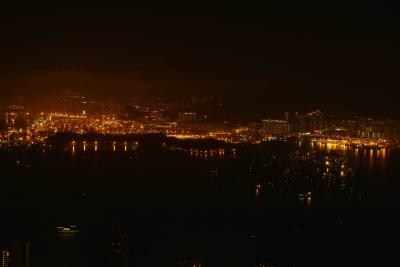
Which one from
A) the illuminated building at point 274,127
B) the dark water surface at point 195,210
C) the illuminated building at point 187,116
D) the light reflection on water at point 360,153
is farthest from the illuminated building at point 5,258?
the illuminated building at point 274,127

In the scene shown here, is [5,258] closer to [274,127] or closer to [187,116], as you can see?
[187,116]

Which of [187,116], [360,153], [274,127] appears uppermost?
[187,116]

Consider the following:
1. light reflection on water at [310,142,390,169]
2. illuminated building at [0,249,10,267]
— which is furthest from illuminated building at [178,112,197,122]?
illuminated building at [0,249,10,267]

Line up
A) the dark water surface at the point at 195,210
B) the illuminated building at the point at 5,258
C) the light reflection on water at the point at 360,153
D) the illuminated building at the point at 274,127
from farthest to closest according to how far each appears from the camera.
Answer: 1. the illuminated building at the point at 274,127
2. the light reflection on water at the point at 360,153
3. the dark water surface at the point at 195,210
4. the illuminated building at the point at 5,258

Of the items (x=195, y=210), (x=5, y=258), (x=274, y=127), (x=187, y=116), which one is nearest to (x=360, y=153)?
(x=274, y=127)

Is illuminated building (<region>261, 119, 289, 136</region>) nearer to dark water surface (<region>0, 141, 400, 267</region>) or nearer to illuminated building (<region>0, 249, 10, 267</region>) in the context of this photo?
dark water surface (<region>0, 141, 400, 267</region>)

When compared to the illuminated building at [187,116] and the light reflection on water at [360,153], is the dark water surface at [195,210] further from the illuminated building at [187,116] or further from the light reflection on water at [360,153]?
the illuminated building at [187,116]

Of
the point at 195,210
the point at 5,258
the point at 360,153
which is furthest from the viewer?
the point at 360,153

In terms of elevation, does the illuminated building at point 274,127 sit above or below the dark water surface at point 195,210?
above

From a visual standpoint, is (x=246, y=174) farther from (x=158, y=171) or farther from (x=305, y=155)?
(x=305, y=155)
